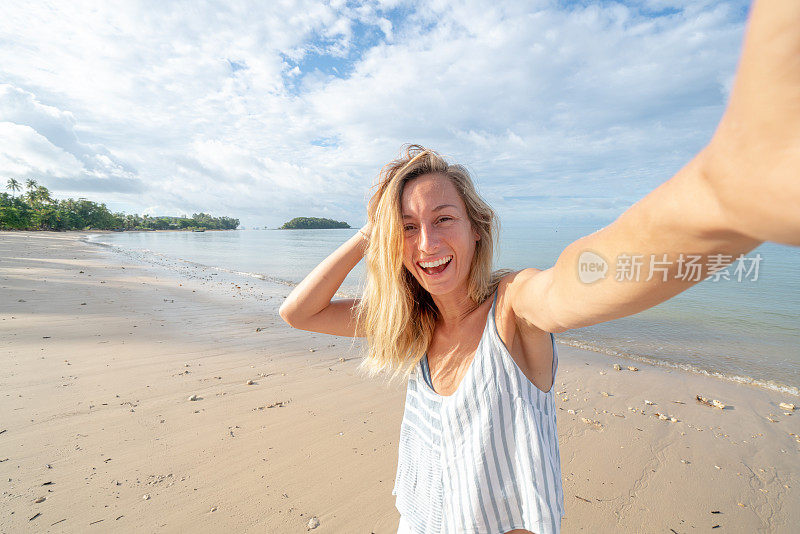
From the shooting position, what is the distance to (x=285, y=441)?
4051mm

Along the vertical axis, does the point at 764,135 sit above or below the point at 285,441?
above

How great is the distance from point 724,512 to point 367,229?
13.7 feet

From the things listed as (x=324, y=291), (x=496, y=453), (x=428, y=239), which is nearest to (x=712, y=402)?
(x=496, y=453)

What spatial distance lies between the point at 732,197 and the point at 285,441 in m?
4.48

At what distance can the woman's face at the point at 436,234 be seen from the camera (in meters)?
1.79

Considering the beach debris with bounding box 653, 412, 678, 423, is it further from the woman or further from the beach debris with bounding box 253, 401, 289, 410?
the beach debris with bounding box 253, 401, 289, 410

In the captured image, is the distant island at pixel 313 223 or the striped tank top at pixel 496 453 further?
the distant island at pixel 313 223

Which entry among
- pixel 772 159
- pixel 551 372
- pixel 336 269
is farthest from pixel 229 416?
pixel 772 159

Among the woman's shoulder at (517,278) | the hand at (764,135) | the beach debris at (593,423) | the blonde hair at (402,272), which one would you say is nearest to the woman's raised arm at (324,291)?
the blonde hair at (402,272)

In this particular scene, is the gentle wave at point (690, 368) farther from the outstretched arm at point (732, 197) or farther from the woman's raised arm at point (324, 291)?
the outstretched arm at point (732, 197)

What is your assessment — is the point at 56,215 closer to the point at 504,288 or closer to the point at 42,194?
the point at 42,194

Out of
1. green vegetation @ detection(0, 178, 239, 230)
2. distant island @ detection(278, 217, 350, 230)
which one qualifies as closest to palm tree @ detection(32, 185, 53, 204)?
green vegetation @ detection(0, 178, 239, 230)

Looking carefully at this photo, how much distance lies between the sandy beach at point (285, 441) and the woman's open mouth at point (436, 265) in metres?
2.52

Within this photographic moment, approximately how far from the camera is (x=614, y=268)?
2.72 ft
